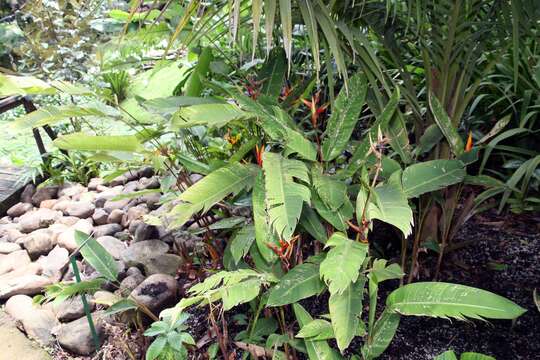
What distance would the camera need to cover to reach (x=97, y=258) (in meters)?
1.53

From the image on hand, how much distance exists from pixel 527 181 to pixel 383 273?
810 mm

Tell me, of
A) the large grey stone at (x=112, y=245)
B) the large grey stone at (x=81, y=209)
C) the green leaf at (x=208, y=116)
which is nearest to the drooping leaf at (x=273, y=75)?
the green leaf at (x=208, y=116)

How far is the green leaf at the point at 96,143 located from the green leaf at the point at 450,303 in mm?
779

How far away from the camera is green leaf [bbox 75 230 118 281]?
1.51 meters

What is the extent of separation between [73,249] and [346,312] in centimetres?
137

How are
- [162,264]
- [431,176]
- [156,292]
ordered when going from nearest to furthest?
[431,176]
[156,292]
[162,264]

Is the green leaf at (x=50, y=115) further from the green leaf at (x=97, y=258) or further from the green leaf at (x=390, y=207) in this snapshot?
the green leaf at (x=390, y=207)

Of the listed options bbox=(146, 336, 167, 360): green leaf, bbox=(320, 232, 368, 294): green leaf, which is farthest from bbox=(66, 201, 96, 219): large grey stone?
bbox=(320, 232, 368, 294): green leaf

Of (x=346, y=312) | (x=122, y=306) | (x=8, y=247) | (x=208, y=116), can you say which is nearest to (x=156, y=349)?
(x=122, y=306)

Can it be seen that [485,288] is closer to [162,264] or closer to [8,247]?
[162,264]

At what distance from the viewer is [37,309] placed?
5.75 ft

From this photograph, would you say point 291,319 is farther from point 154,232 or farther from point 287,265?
point 154,232

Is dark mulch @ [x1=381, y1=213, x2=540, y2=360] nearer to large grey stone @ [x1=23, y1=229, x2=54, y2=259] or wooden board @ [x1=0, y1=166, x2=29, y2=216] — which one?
large grey stone @ [x1=23, y1=229, x2=54, y2=259]

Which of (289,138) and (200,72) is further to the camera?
A: (200,72)
